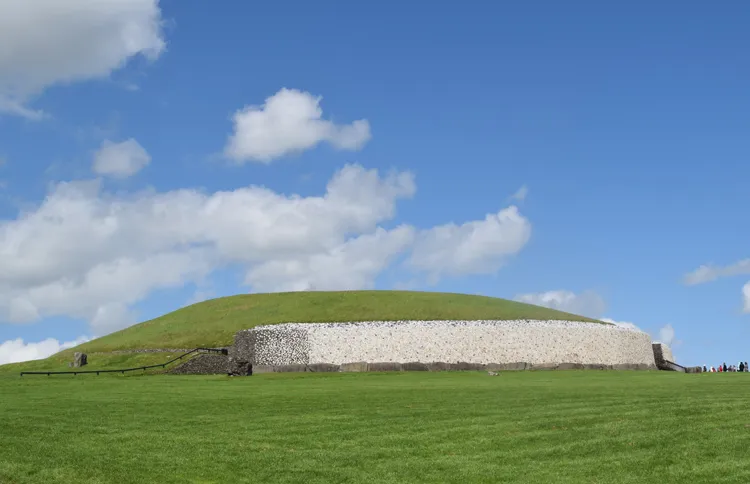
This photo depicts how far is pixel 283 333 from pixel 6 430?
117 ft

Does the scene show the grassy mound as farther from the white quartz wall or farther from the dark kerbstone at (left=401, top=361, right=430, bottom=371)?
the dark kerbstone at (left=401, top=361, right=430, bottom=371)

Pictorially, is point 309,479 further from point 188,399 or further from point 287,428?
point 188,399

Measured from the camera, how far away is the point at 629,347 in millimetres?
61594

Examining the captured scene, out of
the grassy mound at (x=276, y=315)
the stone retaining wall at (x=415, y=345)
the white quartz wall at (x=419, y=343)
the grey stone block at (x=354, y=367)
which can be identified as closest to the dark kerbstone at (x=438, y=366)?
the stone retaining wall at (x=415, y=345)

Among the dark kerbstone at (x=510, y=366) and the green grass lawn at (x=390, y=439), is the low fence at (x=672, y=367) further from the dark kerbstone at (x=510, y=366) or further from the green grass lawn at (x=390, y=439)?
the green grass lawn at (x=390, y=439)

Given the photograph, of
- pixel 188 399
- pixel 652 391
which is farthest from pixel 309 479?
pixel 652 391

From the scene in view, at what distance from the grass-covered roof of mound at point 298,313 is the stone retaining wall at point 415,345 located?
661 centimetres

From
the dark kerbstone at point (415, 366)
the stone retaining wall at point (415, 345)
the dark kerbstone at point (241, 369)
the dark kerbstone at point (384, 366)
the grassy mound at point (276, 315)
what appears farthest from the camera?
the grassy mound at point (276, 315)

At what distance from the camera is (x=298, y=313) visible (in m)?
66.4

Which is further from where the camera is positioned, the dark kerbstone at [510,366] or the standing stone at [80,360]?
the standing stone at [80,360]

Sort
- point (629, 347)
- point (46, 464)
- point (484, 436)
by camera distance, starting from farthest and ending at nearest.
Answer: point (629, 347)
point (484, 436)
point (46, 464)

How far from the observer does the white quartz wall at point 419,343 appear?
54312 mm

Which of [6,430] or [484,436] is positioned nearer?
[484,436]

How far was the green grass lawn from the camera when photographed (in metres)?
15.1
